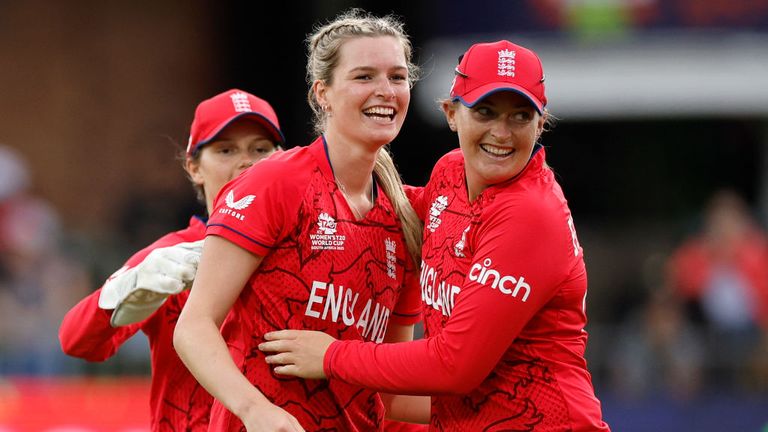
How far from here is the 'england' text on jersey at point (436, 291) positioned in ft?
12.1

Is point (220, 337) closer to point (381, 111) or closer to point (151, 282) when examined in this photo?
point (151, 282)

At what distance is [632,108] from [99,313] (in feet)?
22.8

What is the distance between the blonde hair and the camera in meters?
3.84

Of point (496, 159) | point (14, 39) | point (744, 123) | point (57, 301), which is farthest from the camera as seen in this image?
point (14, 39)

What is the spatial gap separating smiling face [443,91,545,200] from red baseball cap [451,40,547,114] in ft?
0.10

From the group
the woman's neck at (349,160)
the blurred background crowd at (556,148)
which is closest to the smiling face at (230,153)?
the woman's neck at (349,160)

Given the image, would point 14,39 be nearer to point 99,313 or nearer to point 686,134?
point 686,134

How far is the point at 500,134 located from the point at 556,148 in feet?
25.8

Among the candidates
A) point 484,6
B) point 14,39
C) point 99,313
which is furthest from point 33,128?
point 99,313

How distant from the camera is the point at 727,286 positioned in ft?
28.2

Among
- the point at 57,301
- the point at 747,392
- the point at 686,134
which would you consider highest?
the point at 686,134

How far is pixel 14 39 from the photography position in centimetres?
1255

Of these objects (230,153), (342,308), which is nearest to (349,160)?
(342,308)

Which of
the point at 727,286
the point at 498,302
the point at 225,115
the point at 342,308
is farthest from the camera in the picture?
the point at 727,286
